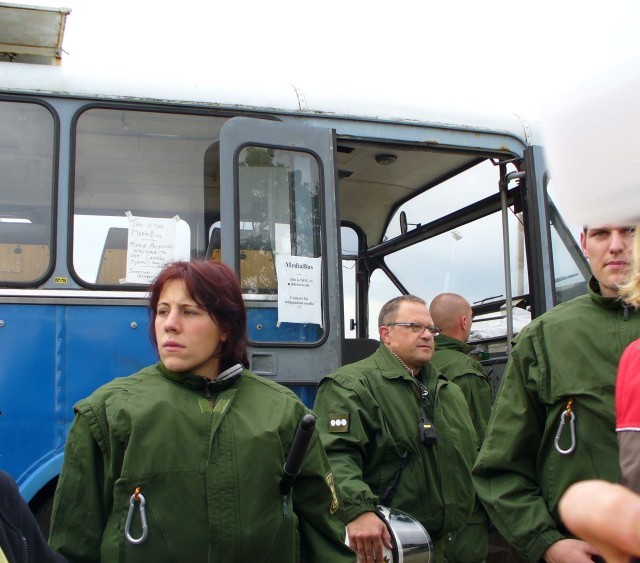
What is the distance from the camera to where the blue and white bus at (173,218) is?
391 centimetres

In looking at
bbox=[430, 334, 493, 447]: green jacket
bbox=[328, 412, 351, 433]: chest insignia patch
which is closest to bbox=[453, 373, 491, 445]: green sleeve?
bbox=[430, 334, 493, 447]: green jacket

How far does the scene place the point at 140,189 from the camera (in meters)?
4.21

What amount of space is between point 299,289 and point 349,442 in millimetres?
949

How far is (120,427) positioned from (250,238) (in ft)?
6.92

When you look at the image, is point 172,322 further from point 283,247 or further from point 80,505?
point 283,247

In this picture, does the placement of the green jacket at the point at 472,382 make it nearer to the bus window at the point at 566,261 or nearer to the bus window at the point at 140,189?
the bus window at the point at 566,261

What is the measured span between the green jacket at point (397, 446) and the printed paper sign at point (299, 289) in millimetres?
460

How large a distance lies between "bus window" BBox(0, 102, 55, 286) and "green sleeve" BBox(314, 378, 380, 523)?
1.48 metres

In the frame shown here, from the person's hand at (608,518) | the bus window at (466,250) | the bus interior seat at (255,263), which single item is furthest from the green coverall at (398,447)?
the person's hand at (608,518)

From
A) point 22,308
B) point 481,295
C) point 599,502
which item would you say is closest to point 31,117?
point 22,308

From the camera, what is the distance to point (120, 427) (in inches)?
87.9

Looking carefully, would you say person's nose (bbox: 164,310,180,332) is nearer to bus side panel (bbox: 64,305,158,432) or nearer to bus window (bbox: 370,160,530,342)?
bus side panel (bbox: 64,305,158,432)

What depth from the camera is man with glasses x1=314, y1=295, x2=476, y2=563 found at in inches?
144

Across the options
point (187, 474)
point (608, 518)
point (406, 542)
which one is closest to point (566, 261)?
point (406, 542)
